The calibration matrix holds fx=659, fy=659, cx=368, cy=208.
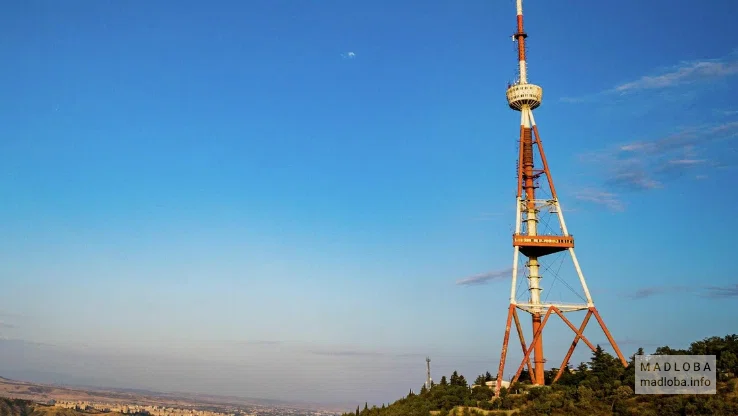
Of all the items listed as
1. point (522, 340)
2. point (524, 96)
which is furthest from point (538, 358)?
point (524, 96)

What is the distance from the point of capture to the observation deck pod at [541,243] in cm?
7206

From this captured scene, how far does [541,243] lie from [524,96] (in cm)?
1841

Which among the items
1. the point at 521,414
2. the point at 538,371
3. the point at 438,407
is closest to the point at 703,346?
the point at 538,371

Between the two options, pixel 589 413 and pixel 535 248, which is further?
pixel 535 248

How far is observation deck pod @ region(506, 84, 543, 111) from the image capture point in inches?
3098

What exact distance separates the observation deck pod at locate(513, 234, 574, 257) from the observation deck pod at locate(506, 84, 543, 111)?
17105 millimetres

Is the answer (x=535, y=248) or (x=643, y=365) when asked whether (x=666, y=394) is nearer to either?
(x=643, y=365)

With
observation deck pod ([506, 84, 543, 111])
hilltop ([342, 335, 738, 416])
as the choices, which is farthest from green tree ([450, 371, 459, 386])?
observation deck pod ([506, 84, 543, 111])

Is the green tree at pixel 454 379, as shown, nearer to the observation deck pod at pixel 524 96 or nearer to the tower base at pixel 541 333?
the tower base at pixel 541 333

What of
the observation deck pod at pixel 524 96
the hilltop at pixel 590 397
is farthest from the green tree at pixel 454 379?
the observation deck pod at pixel 524 96

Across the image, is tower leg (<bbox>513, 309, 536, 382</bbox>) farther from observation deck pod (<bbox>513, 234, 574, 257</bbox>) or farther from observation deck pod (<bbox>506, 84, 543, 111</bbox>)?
observation deck pod (<bbox>506, 84, 543, 111</bbox>)

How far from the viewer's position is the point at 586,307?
7162cm

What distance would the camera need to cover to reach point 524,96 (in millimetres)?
78812

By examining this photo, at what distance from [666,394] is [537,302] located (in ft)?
62.1
